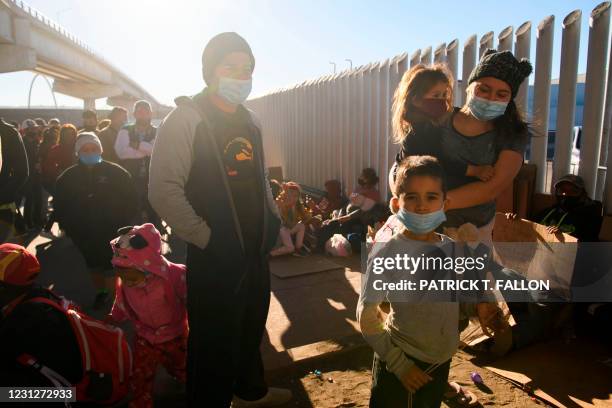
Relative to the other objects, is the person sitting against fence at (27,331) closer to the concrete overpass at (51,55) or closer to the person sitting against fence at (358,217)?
the person sitting against fence at (358,217)

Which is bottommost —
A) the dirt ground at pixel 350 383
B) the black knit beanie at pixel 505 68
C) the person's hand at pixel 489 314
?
the dirt ground at pixel 350 383

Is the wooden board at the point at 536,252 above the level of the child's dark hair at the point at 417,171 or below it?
below

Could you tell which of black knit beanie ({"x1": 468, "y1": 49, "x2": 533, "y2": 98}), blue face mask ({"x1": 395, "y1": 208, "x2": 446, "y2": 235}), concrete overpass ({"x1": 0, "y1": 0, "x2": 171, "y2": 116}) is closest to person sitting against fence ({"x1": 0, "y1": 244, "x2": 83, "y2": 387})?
blue face mask ({"x1": 395, "y1": 208, "x2": 446, "y2": 235})

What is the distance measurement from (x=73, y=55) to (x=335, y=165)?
31.2 m

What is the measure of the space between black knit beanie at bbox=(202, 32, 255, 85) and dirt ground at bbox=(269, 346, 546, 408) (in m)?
1.96

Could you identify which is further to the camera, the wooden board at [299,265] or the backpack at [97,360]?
the wooden board at [299,265]

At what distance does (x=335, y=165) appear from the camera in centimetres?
827

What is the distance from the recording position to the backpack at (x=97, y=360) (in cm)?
242

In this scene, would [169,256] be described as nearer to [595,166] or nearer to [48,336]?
[48,336]

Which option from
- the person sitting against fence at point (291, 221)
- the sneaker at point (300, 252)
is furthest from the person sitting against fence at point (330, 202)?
the sneaker at point (300, 252)

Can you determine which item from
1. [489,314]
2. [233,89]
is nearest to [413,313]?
[489,314]

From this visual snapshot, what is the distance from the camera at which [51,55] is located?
2736cm

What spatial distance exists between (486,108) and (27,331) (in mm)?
2538

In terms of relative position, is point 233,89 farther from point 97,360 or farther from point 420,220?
point 97,360
